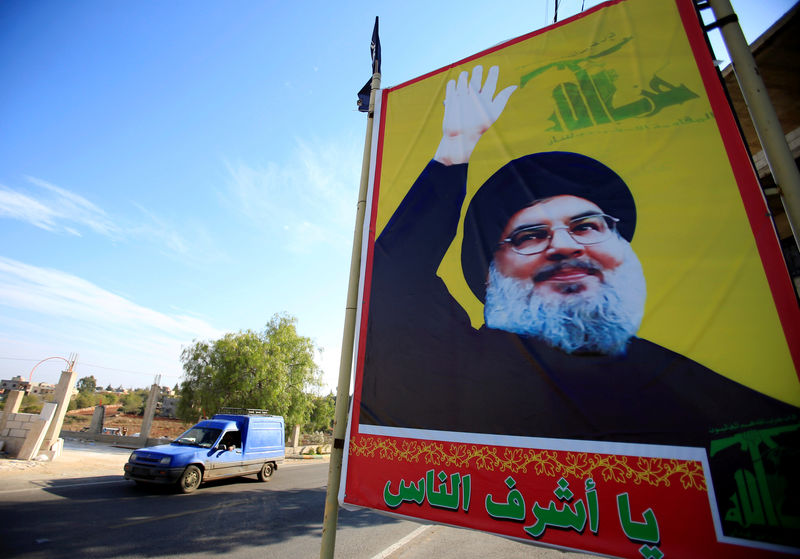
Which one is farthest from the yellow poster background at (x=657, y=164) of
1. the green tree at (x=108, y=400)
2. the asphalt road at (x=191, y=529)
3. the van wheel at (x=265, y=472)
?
the green tree at (x=108, y=400)

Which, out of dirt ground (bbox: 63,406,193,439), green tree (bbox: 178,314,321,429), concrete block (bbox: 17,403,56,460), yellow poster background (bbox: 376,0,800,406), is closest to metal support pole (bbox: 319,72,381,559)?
yellow poster background (bbox: 376,0,800,406)

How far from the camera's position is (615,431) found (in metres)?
2.25

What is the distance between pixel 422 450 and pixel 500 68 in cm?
355

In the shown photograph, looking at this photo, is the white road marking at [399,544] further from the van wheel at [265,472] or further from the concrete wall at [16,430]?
the concrete wall at [16,430]

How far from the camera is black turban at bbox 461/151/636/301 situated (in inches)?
107

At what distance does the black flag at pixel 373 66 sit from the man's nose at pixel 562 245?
2.92m

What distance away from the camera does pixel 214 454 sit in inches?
422

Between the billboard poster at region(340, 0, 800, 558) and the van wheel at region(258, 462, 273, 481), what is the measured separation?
38.6ft

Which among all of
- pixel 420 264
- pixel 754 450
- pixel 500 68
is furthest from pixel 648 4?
pixel 754 450

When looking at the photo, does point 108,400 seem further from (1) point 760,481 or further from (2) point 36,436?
(1) point 760,481

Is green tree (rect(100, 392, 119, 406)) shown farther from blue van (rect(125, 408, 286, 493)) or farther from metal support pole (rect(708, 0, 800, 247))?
metal support pole (rect(708, 0, 800, 247))

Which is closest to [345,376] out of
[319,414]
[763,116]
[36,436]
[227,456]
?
[763,116]

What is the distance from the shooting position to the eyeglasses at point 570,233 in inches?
106

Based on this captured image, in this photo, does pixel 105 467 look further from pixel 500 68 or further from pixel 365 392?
pixel 500 68
